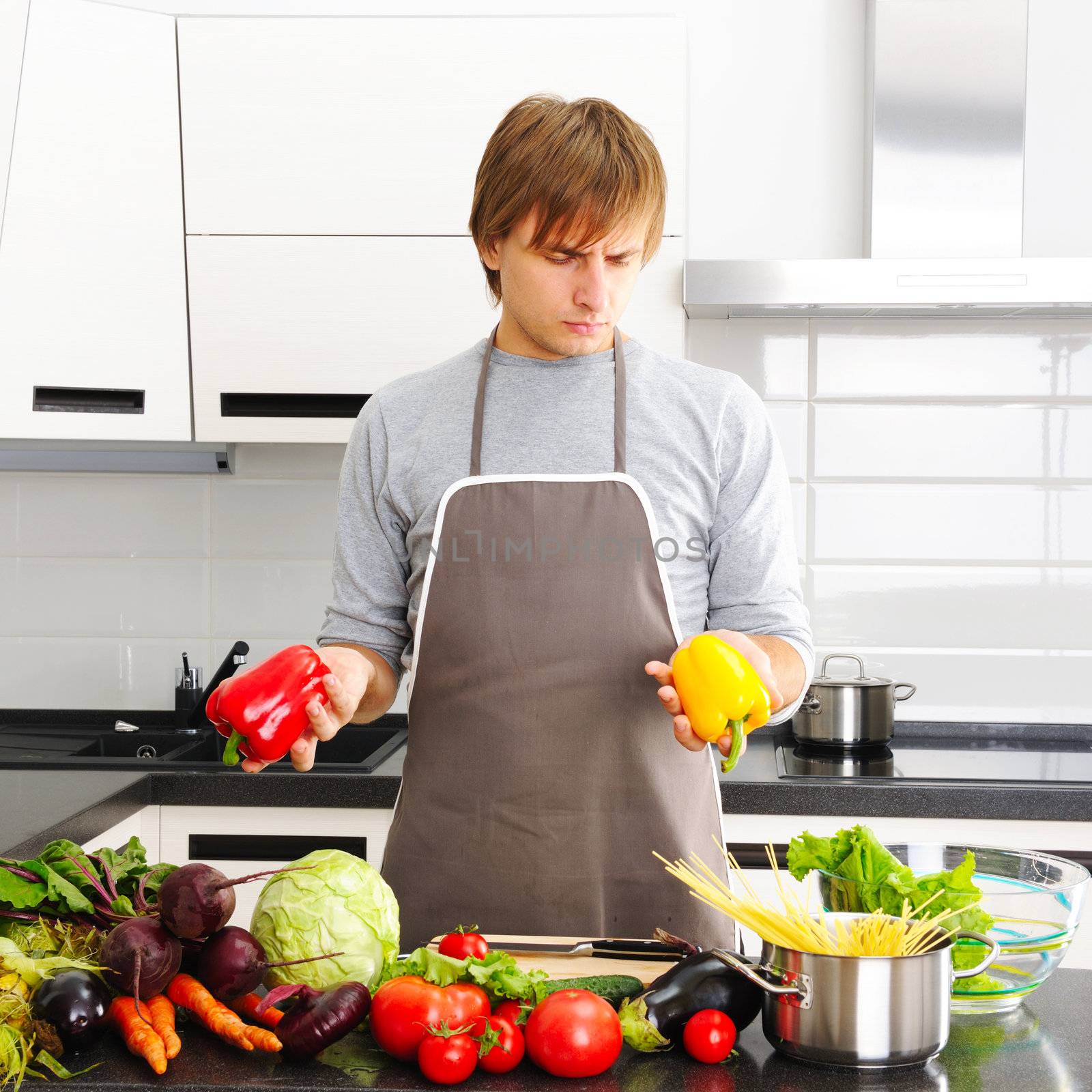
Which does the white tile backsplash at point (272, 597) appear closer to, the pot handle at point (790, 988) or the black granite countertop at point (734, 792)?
the black granite countertop at point (734, 792)

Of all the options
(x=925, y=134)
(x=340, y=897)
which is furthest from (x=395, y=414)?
→ (x=925, y=134)

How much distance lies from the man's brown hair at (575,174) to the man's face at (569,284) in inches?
0.6

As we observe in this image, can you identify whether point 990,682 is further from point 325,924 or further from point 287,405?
point 325,924

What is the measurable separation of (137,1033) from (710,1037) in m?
0.41

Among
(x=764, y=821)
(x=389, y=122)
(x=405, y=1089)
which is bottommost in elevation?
(x=764, y=821)

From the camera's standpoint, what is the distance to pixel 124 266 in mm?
2246

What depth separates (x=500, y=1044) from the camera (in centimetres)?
86

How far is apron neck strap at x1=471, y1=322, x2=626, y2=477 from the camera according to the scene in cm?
145

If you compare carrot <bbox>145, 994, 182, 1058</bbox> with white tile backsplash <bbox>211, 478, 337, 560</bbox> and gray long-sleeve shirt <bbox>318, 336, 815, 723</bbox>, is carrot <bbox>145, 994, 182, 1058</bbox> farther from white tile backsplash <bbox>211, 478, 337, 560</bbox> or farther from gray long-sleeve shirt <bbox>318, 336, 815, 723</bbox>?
white tile backsplash <bbox>211, 478, 337, 560</bbox>

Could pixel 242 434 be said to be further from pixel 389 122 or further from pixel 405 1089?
pixel 405 1089

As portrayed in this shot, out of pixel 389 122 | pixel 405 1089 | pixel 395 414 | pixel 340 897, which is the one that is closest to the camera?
pixel 405 1089

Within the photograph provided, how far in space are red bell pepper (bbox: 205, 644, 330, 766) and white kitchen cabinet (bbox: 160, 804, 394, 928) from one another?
886 millimetres

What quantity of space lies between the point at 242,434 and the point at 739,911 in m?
1.60

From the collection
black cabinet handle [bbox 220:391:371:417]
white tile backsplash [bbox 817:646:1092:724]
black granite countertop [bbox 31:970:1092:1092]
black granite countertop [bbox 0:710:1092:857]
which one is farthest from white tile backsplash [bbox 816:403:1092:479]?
black granite countertop [bbox 31:970:1092:1092]
